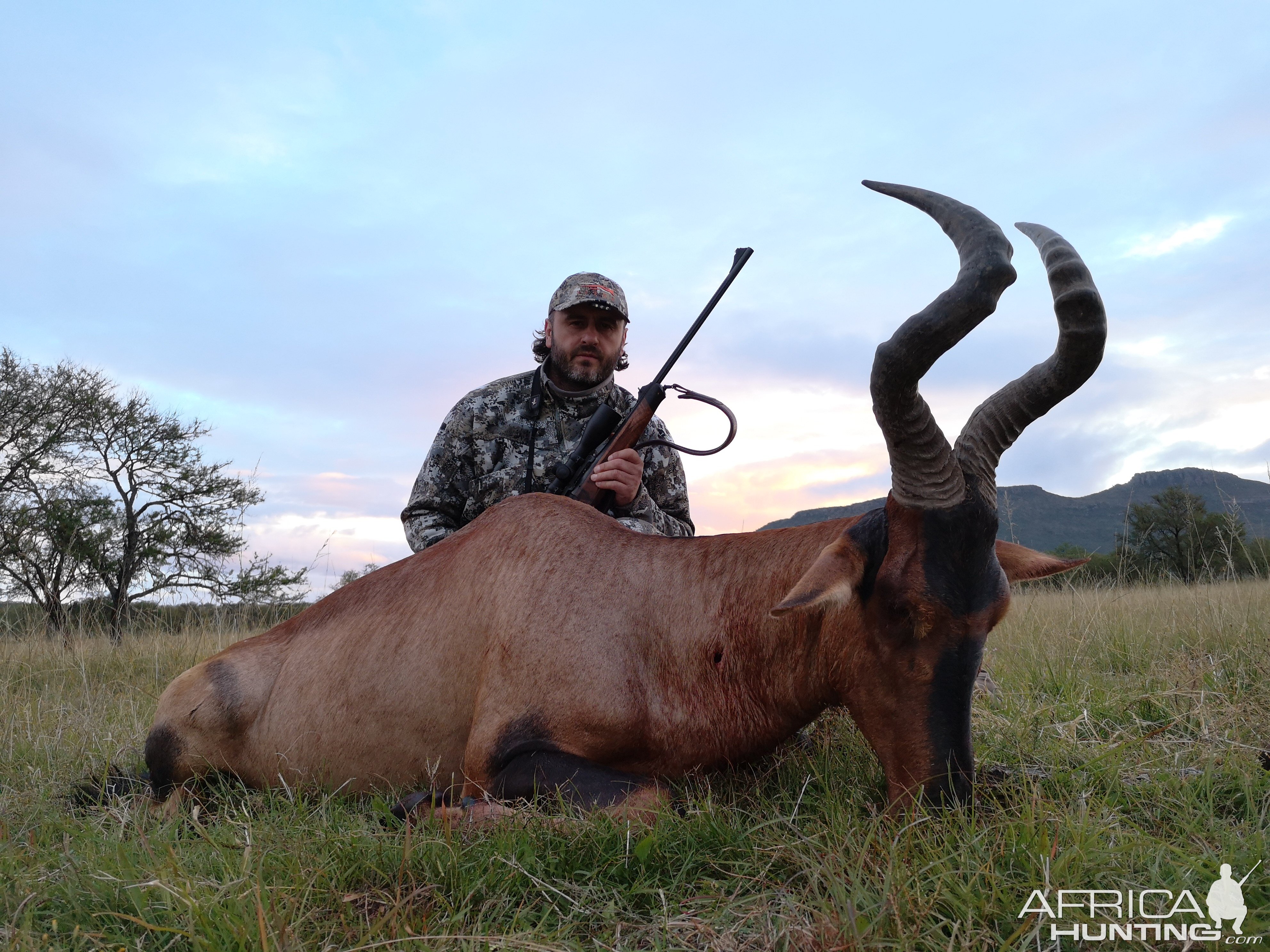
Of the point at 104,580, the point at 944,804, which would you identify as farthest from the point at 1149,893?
the point at 104,580

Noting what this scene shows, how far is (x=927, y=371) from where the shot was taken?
3.09 m

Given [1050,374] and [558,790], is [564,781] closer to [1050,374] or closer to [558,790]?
[558,790]

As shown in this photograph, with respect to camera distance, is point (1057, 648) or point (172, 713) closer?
point (172, 713)

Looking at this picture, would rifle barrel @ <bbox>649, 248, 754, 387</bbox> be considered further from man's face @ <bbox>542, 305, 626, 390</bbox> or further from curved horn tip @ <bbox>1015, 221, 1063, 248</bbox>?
curved horn tip @ <bbox>1015, 221, 1063, 248</bbox>

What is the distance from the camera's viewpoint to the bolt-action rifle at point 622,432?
5.42 meters

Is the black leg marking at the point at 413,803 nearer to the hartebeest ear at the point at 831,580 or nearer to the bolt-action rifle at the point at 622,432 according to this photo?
the hartebeest ear at the point at 831,580

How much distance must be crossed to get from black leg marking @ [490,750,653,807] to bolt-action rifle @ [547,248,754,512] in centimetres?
224

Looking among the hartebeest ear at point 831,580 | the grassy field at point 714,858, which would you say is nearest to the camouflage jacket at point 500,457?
the grassy field at point 714,858

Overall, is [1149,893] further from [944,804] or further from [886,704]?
[886,704]

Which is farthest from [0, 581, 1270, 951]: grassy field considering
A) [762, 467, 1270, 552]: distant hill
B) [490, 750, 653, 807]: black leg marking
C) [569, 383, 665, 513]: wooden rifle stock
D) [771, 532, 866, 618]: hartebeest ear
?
[762, 467, 1270, 552]: distant hill

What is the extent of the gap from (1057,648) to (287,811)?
5270mm

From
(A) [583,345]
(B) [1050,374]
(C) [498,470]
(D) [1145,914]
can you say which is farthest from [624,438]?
(D) [1145,914]

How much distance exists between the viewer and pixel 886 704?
3.05 m

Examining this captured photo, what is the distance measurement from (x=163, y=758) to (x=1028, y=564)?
402 centimetres
